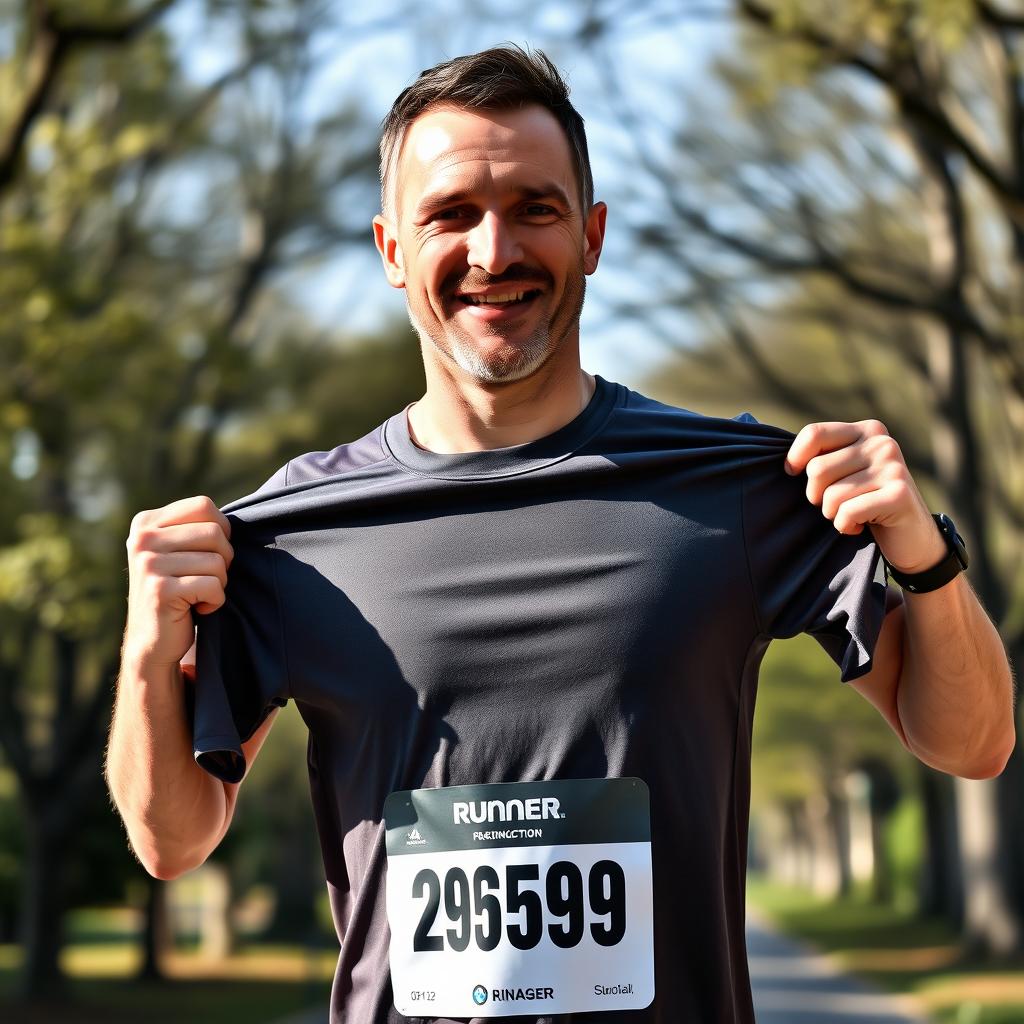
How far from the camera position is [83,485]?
67.4ft

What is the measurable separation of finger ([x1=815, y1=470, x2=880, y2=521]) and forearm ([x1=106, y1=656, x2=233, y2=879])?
1.13 meters

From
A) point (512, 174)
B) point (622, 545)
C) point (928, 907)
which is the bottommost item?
point (622, 545)

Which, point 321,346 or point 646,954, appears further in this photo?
point 321,346

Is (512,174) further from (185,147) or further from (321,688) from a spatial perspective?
(185,147)

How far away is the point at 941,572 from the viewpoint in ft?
9.57

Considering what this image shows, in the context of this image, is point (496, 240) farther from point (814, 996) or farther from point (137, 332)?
point (814, 996)

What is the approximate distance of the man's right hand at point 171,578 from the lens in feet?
9.71

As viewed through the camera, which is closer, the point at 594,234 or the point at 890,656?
the point at 890,656

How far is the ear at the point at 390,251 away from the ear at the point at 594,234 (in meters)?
0.34

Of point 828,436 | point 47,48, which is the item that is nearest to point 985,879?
point 47,48

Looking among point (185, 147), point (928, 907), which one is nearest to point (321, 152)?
point (185, 147)

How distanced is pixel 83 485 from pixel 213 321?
2.44 m

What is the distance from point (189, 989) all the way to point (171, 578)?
995 inches

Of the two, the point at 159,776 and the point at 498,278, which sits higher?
the point at 498,278
